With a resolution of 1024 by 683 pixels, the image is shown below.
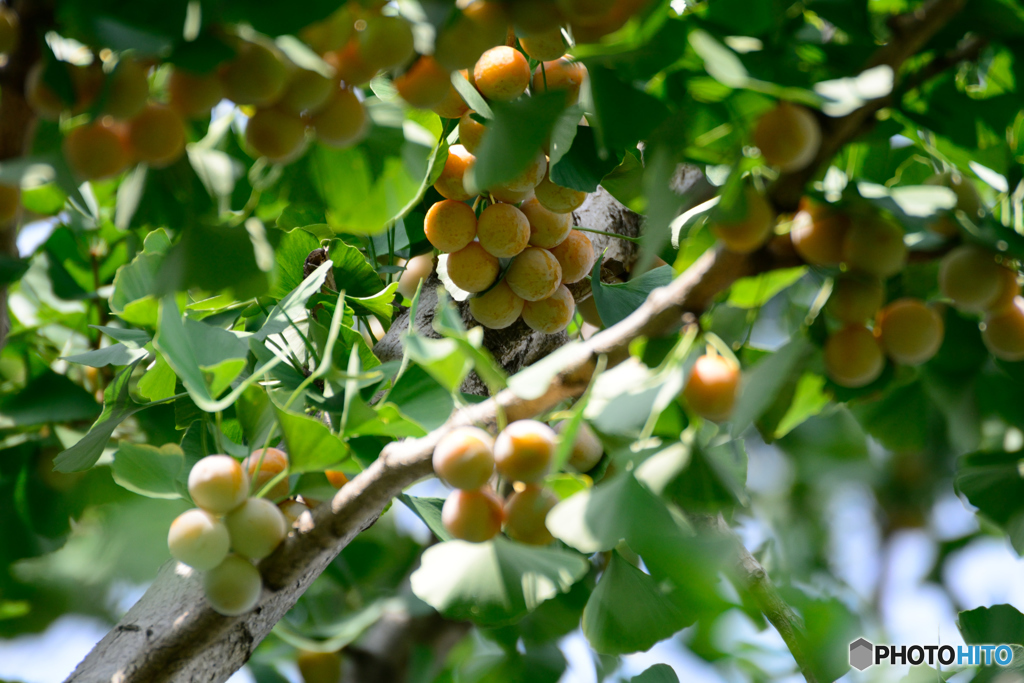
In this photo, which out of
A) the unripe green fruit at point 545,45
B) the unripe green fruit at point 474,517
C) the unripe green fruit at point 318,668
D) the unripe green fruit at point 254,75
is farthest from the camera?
the unripe green fruit at point 318,668

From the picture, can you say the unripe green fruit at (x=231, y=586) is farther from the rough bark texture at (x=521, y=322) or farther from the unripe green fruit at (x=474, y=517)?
the rough bark texture at (x=521, y=322)

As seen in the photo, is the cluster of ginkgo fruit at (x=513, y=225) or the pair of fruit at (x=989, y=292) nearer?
the pair of fruit at (x=989, y=292)

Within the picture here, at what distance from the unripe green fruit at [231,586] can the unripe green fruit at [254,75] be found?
0.30 metres

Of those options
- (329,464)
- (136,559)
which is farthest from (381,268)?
(136,559)

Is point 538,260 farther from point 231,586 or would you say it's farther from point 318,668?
point 318,668

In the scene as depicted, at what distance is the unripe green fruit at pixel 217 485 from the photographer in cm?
49

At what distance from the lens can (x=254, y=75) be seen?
346 mm

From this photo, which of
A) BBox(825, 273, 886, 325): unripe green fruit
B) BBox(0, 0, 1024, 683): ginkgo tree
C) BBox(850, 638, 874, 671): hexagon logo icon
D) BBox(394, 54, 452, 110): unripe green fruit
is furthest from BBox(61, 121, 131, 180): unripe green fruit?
BBox(850, 638, 874, 671): hexagon logo icon

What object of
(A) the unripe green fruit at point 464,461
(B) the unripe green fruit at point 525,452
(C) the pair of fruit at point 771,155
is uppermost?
(C) the pair of fruit at point 771,155

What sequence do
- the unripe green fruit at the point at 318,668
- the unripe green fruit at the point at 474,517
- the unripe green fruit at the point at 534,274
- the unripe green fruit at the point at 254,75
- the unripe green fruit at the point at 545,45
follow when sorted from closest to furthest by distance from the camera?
the unripe green fruit at the point at 254,75 < the unripe green fruit at the point at 474,517 < the unripe green fruit at the point at 545,45 < the unripe green fruit at the point at 534,274 < the unripe green fruit at the point at 318,668

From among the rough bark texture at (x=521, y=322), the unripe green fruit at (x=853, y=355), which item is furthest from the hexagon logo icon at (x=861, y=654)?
the unripe green fruit at (x=853, y=355)

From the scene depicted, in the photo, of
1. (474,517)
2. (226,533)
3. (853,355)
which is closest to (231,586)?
(226,533)

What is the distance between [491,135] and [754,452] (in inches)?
84.1

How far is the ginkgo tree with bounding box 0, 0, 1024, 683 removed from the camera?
0.36 meters
